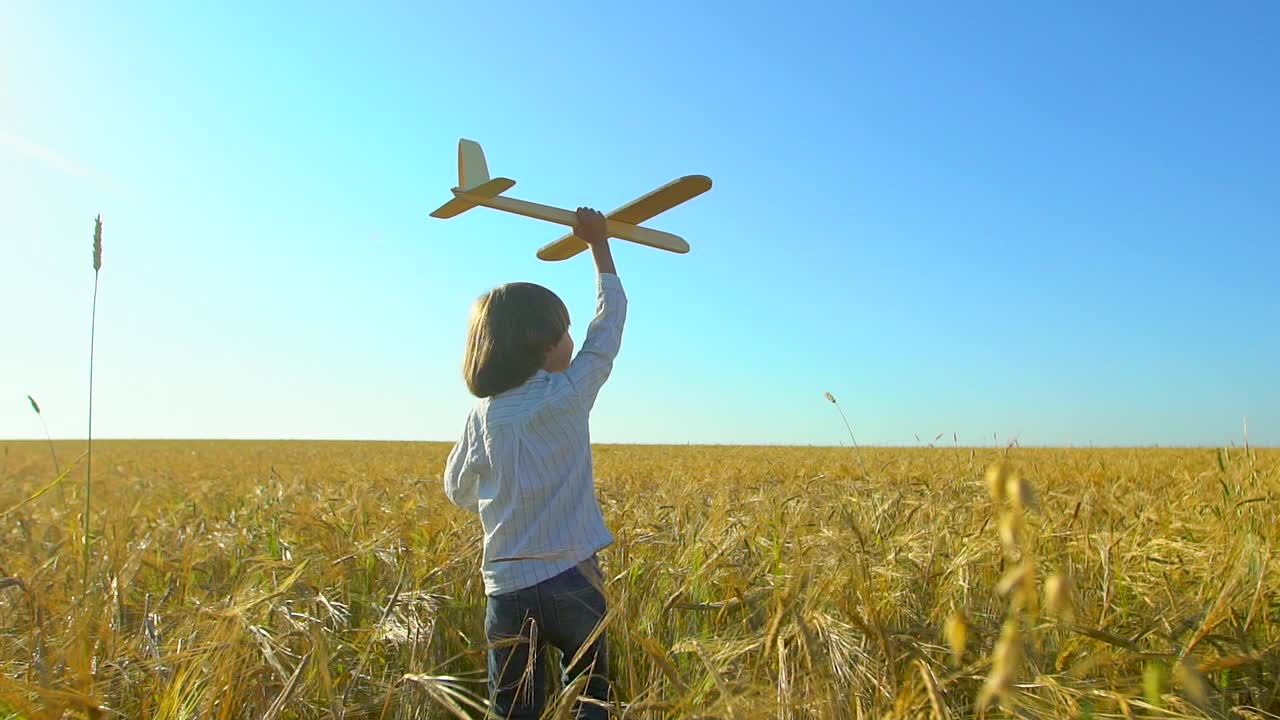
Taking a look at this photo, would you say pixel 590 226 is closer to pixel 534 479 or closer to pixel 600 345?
pixel 600 345

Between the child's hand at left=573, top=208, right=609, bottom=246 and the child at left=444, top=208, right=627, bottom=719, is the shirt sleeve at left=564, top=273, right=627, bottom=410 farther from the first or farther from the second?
the child's hand at left=573, top=208, right=609, bottom=246

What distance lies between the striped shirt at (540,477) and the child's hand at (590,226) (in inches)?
25.6

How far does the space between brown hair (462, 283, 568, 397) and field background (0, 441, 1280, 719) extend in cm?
63

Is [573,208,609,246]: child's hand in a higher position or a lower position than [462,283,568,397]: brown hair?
higher

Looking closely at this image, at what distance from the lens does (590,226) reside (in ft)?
9.36

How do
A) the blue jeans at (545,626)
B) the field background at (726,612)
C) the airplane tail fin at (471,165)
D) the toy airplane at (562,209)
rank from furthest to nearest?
the airplane tail fin at (471,165) → the toy airplane at (562,209) → the blue jeans at (545,626) → the field background at (726,612)

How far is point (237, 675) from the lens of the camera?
68.1 inches

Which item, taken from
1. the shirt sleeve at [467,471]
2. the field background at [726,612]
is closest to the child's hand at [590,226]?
the shirt sleeve at [467,471]

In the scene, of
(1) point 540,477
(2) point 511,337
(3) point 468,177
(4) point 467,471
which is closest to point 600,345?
(2) point 511,337

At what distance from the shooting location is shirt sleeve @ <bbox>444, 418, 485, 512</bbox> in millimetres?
2341

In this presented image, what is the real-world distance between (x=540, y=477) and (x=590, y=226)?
1051 mm

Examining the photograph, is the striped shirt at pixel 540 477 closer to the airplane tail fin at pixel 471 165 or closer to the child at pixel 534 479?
the child at pixel 534 479

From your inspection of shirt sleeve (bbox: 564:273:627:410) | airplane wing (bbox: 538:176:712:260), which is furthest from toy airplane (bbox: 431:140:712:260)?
shirt sleeve (bbox: 564:273:627:410)

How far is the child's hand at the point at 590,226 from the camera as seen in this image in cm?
283
